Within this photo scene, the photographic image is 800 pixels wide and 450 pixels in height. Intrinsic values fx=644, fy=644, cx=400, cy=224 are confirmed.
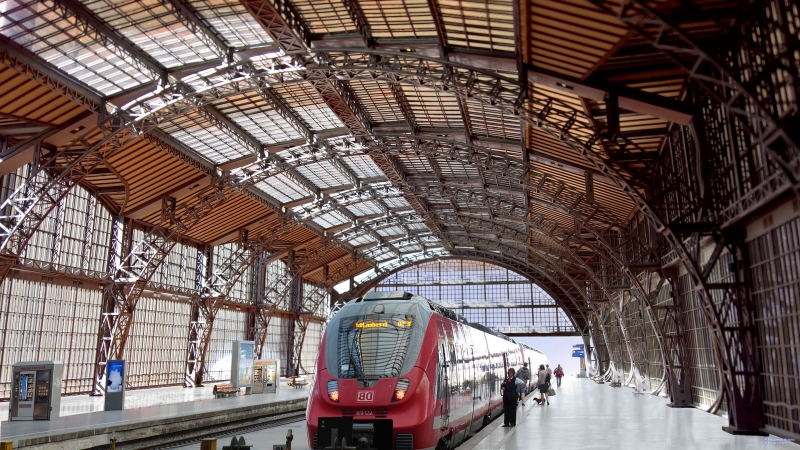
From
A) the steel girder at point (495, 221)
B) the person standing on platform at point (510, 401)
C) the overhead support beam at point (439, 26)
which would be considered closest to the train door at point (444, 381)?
the person standing on platform at point (510, 401)

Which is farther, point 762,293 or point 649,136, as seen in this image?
point 649,136

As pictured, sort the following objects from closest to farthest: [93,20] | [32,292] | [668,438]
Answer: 1. [668,438]
2. [93,20]
3. [32,292]

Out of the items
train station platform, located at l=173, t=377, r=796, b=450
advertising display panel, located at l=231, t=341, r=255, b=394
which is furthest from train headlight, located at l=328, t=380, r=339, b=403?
advertising display panel, located at l=231, t=341, r=255, b=394

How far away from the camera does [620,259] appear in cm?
2862

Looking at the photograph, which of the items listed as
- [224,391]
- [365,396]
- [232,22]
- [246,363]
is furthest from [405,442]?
[246,363]

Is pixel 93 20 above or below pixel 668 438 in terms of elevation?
above

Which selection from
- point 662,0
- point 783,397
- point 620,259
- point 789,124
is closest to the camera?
point 789,124

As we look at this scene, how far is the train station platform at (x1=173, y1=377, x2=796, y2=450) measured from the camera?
14.9 m

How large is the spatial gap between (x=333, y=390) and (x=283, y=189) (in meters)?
31.1

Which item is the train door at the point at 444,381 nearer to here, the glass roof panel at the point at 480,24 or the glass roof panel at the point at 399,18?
the glass roof panel at the point at 480,24

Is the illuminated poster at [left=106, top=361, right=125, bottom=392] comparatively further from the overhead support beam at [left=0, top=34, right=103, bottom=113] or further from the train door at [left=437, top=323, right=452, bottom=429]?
the train door at [left=437, top=323, right=452, bottom=429]

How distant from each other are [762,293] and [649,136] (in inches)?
307

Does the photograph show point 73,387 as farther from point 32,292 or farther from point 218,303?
point 218,303

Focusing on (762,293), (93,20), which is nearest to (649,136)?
(762,293)
